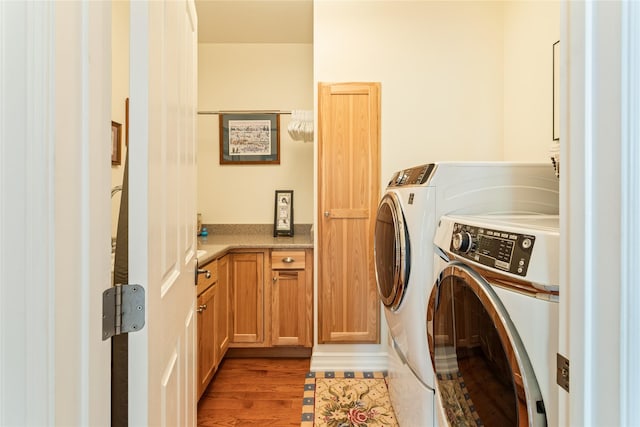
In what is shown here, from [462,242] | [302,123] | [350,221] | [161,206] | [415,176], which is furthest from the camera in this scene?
[302,123]

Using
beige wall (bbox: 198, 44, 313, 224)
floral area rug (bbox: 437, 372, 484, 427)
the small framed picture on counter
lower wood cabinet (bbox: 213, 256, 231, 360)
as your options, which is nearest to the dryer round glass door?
floral area rug (bbox: 437, 372, 484, 427)

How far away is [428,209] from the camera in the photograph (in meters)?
1.35

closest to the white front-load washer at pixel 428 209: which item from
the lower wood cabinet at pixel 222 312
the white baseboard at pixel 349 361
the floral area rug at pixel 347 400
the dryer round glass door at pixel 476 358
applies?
the dryer round glass door at pixel 476 358

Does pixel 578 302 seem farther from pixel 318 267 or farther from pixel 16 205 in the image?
pixel 318 267

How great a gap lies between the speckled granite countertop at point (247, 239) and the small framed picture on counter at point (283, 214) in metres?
0.07

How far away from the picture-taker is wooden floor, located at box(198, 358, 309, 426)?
1.86 meters

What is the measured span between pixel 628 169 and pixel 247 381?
2340 millimetres

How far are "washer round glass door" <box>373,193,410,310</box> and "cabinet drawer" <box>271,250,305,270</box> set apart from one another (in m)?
0.75

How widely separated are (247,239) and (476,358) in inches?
83.5

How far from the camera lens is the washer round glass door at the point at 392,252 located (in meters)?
1.41

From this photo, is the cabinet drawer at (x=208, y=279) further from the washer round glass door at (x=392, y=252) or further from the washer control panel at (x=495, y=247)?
the washer control panel at (x=495, y=247)

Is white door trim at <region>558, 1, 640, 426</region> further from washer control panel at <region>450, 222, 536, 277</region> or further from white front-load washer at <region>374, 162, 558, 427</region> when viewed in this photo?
white front-load washer at <region>374, 162, 558, 427</region>

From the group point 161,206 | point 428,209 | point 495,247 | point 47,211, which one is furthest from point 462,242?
point 47,211

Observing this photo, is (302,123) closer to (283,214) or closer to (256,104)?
(256,104)
